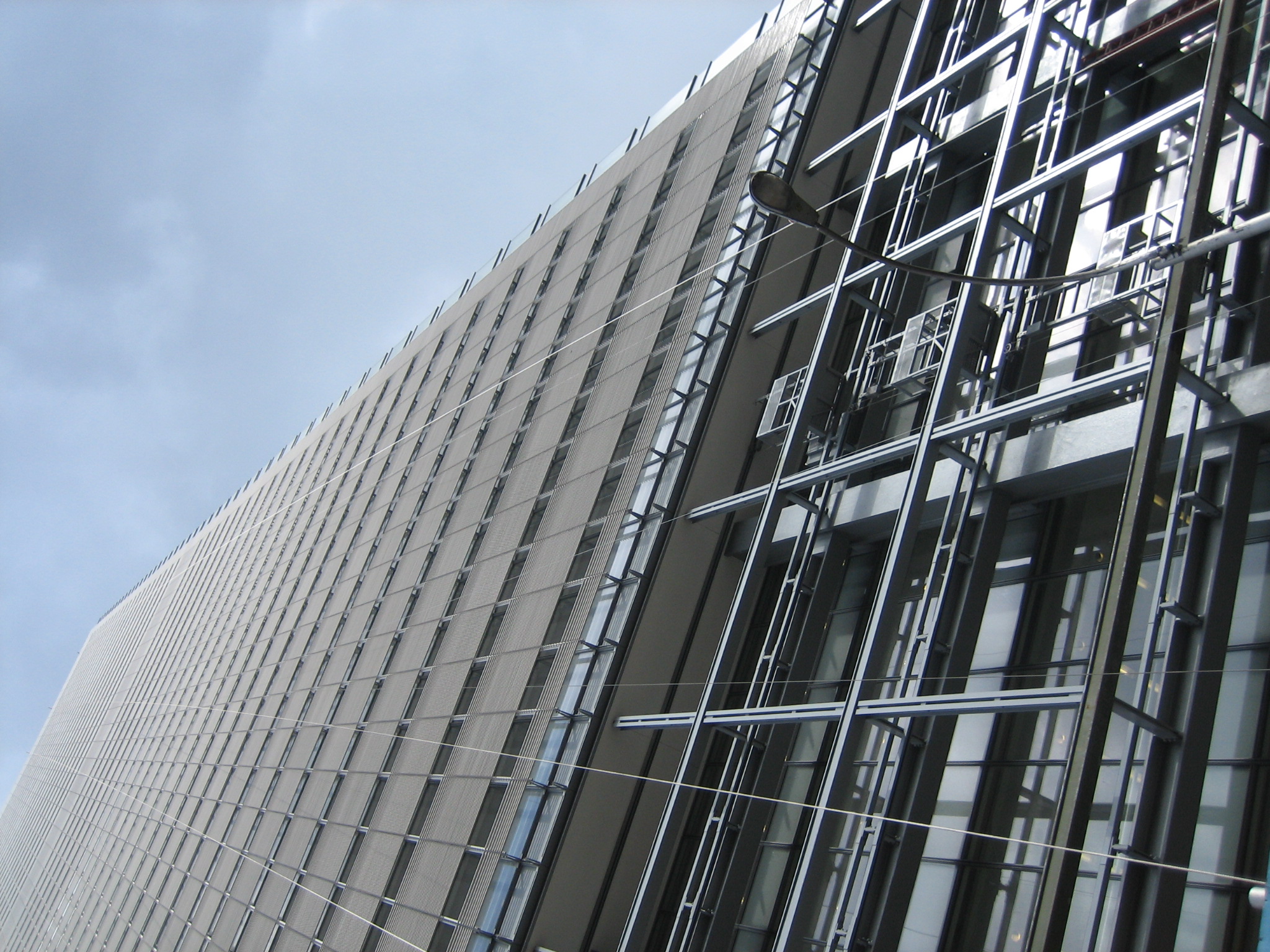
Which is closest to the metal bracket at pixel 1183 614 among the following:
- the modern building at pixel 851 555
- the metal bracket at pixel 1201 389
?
the modern building at pixel 851 555

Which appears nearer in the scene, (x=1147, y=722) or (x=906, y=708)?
(x=1147, y=722)

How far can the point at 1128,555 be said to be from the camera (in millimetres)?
8367

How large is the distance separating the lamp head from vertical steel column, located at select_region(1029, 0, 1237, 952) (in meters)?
3.10

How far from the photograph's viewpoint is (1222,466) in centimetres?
1338

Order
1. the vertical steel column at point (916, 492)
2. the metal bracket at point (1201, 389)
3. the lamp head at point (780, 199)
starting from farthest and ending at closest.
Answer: the vertical steel column at point (916, 492)
the metal bracket at point (1201, 389)
the lamp head at point (780, 199)

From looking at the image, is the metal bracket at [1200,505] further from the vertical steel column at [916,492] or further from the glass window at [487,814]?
the glass window at [487,814]

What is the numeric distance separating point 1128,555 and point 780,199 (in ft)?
12.5

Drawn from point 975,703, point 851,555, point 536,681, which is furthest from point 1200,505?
point 536,681

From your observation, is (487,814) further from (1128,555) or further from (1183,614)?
(1128,555)

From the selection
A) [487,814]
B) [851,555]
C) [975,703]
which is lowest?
[487,814]

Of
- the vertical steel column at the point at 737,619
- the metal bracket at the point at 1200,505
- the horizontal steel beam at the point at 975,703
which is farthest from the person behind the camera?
the vertical steel column at the point at 737,619

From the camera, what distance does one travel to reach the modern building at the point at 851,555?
1238cm

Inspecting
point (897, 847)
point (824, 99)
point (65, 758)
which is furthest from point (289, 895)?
point (65, 758)

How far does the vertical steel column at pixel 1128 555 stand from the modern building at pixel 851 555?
Result: 4cm
